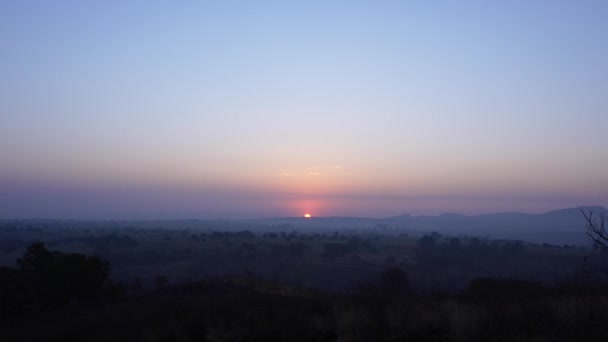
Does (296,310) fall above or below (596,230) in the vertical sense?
below

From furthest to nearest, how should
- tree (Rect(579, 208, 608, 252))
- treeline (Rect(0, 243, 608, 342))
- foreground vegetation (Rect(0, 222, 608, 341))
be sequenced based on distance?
tree (Rect(579, 208, 608, 252)), foreground vegetation (Rect(0, 222, 608, 341)), treeline (Rect(0, 243, 608, 342))

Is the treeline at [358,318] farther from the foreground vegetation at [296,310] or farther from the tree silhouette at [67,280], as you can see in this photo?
the tree silhouette at [67,280]

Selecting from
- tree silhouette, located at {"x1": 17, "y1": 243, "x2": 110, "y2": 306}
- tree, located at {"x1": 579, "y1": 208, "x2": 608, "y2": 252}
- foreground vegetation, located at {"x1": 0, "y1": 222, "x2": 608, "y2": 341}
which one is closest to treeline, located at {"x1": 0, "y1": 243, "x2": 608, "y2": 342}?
foreground vegetation, located at {"x1": 0, "y1": 222, "x2": 608, "y2": 341}

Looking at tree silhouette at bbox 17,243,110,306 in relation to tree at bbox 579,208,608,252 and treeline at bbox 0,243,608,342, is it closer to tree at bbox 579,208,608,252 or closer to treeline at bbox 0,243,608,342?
treeline at bbox 0,243,608,342

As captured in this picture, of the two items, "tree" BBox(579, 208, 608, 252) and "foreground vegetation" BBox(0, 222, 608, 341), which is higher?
"tree" BBox(579, 208, 608, 252)

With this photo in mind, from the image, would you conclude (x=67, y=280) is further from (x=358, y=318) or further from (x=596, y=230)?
(x=596, y=230)

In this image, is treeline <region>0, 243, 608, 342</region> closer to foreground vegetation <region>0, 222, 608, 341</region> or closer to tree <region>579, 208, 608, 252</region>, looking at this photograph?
foreground vegetation <region>0, 222, 608, 341</region>

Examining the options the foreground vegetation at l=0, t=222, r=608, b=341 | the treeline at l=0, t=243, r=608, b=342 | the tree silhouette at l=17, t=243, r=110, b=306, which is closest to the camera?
the treeline at l=0, t=243, r=608, b=342

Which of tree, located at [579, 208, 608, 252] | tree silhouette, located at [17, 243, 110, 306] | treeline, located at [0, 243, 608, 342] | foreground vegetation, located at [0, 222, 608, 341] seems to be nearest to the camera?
treeline, located at [0, 243, 608, 342]

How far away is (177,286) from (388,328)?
1224 centimetres

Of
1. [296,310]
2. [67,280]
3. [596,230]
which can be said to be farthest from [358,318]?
[67,280]

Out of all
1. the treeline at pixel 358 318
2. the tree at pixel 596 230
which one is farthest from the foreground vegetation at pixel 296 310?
the tree at pixel 596 230

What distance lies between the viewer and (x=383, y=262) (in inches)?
2318

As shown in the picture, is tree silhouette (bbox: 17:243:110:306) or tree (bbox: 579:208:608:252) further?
tree silhouette (bbox: 17:243:110:306)
